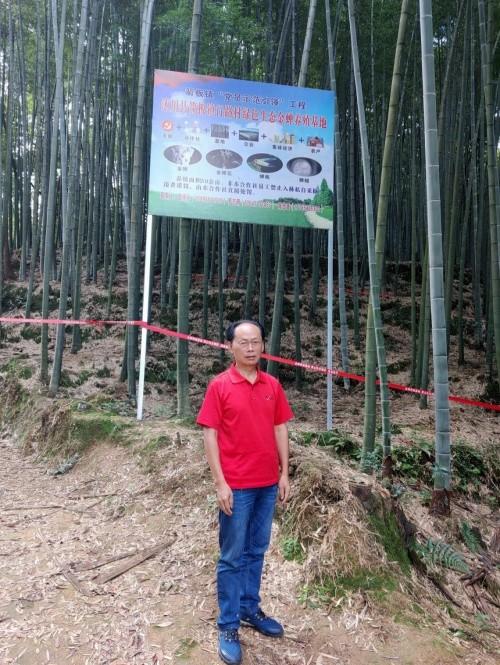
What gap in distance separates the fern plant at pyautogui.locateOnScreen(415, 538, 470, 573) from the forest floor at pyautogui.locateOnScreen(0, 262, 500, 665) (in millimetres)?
51

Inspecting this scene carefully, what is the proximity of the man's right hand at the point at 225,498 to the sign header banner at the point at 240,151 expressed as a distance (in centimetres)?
249

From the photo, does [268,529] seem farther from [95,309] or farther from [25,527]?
[95,309]

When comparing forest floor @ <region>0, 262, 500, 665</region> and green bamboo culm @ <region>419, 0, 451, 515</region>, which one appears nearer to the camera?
forest floor @ <region>0, 262, 500, 665</region>

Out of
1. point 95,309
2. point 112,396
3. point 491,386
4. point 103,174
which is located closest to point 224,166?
point 112,396

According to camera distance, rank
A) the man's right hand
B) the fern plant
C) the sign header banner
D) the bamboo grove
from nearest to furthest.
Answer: the man's right hand < the fern plant < the bamboo grove < the sign header banner

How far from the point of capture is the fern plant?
2453mm

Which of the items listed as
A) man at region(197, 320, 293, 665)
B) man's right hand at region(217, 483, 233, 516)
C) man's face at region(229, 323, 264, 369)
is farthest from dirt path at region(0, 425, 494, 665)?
man's face at region(229, 323, 264, 369)

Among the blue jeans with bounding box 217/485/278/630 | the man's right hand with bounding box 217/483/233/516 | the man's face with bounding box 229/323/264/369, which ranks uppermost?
the man's face with bounding box 229/323/264/369

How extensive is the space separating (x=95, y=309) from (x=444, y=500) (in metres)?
5.89

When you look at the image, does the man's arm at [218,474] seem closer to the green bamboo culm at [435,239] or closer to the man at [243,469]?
the man at [243,469]

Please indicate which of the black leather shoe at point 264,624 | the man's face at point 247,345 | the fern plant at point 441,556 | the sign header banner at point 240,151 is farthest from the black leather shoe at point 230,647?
the sign header banner at point 240,151

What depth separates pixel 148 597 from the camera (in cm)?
203

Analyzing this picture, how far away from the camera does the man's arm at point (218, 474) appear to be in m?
1.64

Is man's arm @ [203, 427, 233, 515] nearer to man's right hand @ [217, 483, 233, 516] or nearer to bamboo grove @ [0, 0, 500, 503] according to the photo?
man's right hand @ [217, 483, 233, 516]
